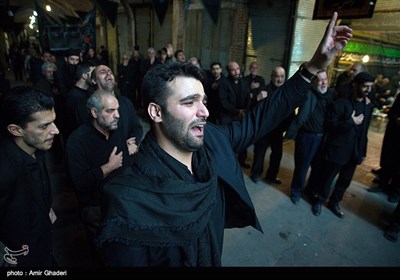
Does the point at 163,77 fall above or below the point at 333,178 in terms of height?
above

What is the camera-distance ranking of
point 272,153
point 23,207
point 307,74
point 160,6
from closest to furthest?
point 307,74
point 23,207
point 272,153
point 160,6

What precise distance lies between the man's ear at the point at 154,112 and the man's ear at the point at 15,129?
3.80 ft

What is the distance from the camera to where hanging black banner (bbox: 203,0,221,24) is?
6746 millimetres

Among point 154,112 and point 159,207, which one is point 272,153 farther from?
point 159,207

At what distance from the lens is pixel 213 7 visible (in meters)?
6.92

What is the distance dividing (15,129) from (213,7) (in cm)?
626

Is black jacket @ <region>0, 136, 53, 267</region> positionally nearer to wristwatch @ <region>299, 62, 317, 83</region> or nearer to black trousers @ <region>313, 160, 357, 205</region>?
wristwatch @ <region>299, 62, 317, 83</region>

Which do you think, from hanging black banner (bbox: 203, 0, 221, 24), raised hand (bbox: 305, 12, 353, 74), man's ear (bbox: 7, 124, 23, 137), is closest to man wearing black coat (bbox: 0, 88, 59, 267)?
man's ear (bbox: 7, 124, 23, 137)

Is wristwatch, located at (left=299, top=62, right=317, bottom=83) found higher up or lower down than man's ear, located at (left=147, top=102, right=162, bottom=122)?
higher up

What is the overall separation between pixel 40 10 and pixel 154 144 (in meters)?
9.11

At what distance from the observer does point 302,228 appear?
3.69 m

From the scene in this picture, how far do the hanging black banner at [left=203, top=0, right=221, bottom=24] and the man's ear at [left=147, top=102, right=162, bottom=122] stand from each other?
6.13 metres

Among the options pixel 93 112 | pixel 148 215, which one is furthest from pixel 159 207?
pixel 93 112

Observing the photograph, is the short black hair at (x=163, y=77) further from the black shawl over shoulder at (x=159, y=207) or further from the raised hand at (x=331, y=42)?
the raised hand at (x=331, y=42)
